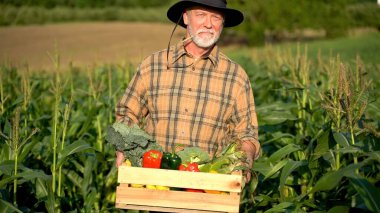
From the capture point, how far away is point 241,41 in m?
52.8

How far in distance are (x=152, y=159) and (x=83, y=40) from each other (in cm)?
4232

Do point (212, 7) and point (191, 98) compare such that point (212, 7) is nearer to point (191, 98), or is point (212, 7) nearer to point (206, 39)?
point (206, 39)

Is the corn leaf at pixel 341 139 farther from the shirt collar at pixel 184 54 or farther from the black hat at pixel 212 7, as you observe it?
the black hat at pixel 212 7

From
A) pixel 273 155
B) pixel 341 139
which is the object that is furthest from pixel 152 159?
pixel 273 155

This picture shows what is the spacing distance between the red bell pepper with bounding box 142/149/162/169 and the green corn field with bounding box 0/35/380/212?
34.5 inches

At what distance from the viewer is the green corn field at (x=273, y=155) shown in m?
4.12

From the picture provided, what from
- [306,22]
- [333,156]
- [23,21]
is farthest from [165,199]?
[23,21]

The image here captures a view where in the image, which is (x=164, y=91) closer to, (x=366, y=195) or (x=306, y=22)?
(x=366, y=195)

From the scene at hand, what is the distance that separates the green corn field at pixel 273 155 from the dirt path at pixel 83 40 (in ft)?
88.6

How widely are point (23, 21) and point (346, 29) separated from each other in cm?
2844

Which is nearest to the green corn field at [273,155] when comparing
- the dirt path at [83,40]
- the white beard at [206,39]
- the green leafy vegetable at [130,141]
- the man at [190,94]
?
the man at [190,94]


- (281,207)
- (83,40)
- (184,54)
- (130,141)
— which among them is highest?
(83,40)

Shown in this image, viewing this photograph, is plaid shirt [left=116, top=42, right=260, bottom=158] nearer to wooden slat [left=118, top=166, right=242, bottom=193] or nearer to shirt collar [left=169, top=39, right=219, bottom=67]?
shirt collar [left=169, top=39, right=219, bottom=67]

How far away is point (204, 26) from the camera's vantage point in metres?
4.14
